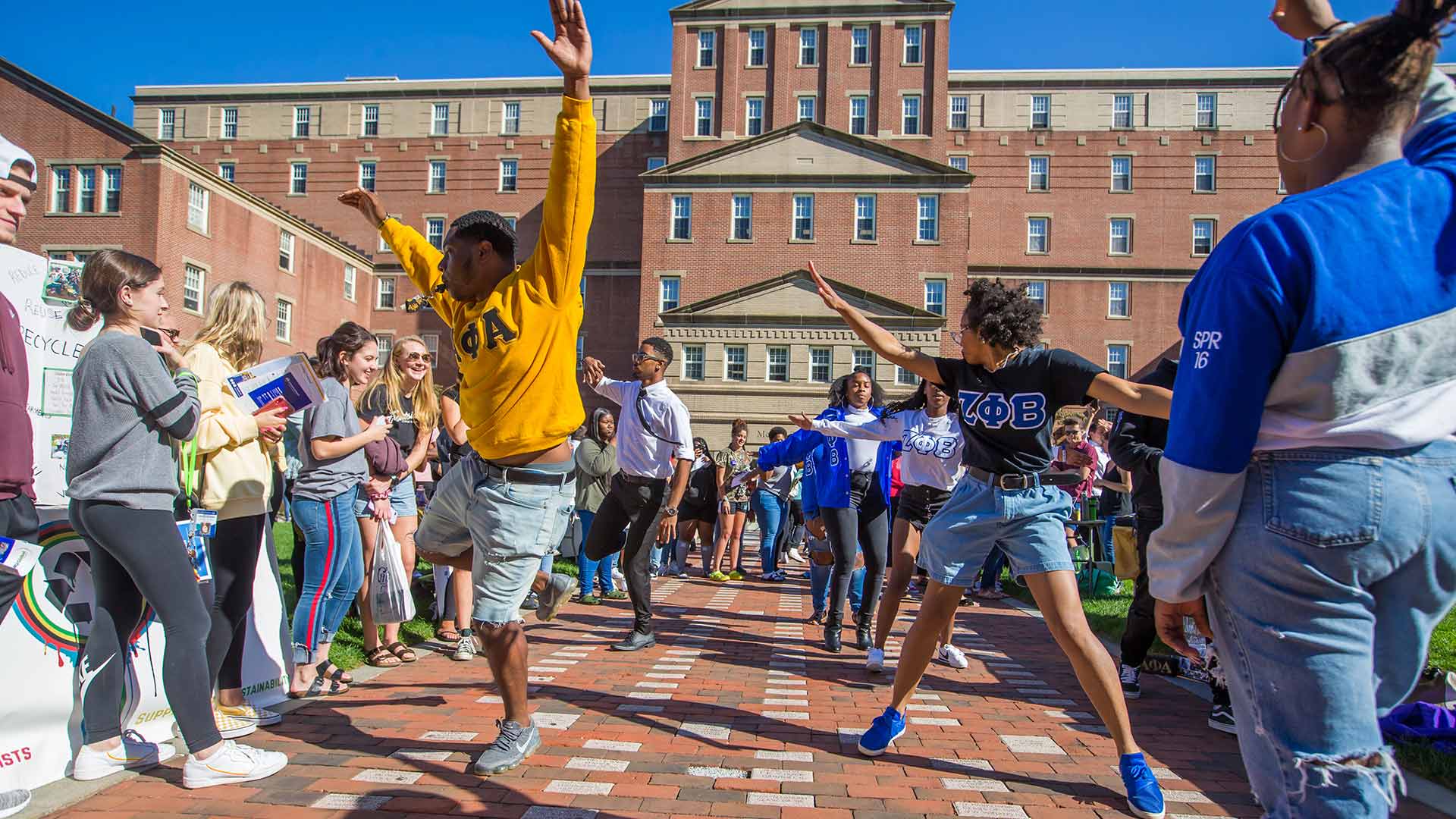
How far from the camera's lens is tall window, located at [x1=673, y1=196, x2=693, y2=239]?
40.1 meters

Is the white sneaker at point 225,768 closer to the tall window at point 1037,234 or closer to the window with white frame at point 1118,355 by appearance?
the window with white frame at point 1118,355

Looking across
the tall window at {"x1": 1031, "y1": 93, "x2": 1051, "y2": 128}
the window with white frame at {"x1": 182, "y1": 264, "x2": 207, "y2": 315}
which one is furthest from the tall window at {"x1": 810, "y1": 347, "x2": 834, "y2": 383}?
the window with white frame at {"x1": 182, "y1": 264, "x2": 207, "y2": 315}

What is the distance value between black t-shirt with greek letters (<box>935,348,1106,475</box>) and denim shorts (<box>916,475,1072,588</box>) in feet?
0.46

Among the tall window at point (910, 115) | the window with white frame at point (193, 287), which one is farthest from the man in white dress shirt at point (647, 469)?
the tall window at point (910, 115)

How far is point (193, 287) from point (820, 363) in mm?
24009

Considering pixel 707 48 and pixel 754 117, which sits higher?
pixel 707 48

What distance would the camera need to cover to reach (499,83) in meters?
48.7

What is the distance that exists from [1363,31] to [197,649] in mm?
4118

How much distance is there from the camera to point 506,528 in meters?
3.79

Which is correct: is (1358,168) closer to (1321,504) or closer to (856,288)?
(1321,504)

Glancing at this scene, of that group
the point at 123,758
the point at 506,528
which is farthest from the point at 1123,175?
the point at 123,758

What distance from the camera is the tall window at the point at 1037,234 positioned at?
4422 centimetres

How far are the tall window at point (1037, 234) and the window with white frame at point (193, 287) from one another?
3665cm

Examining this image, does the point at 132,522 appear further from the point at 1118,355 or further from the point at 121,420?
the point at 1118,355
